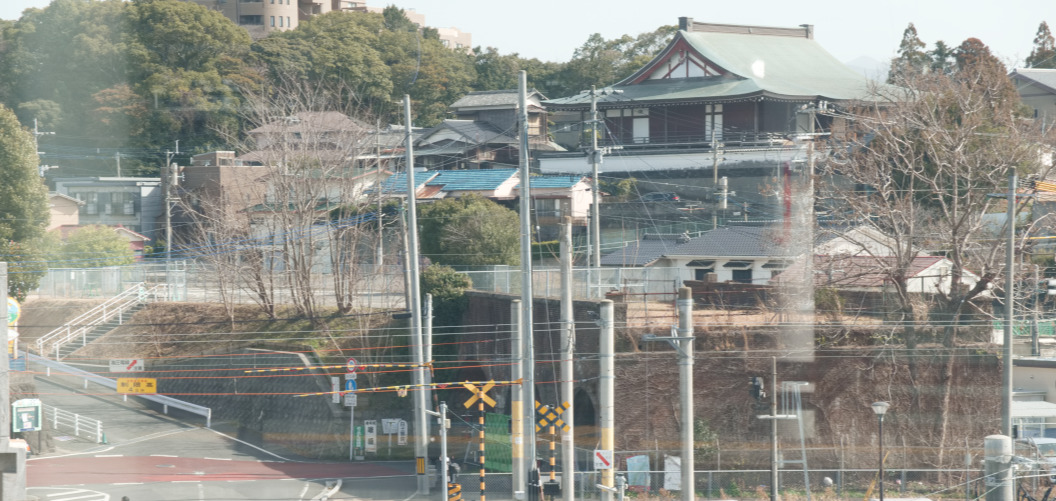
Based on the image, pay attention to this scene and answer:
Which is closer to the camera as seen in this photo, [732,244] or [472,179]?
[732,244]

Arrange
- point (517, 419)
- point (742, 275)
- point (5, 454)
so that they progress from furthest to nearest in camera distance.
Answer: point (742, 275), point (517, 419), point (5, 454)

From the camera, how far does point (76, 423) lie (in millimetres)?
23859

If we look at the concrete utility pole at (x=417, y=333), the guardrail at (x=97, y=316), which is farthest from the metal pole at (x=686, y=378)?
the guardrail at (x=97, y=316)

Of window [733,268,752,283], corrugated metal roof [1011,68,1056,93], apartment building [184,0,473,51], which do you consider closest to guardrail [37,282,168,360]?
window [733,268,752,283]

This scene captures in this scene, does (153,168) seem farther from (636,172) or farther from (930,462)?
(930,462)

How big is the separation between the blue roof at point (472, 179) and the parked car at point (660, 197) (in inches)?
192

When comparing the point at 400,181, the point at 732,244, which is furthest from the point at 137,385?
the point at 732,244

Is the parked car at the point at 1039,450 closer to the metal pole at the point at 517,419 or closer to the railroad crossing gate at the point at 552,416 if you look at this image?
the railroad crossing gate at the point at 552,416

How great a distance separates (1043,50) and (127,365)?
4247 cm

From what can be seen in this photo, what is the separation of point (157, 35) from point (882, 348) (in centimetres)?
3405

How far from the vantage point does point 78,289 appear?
97.9ft

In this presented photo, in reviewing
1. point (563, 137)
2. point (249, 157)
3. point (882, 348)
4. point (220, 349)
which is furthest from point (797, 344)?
point (563, 137)

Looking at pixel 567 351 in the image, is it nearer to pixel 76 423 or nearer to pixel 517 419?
pixel 517 419

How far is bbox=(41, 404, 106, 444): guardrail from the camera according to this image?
23672 mm
